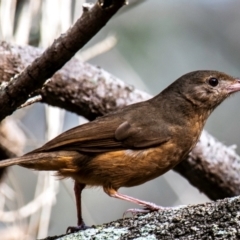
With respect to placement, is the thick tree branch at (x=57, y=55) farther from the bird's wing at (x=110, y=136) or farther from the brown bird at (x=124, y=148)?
the bird's wing at (x=110, y=136)

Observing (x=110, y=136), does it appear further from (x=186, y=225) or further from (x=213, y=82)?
(x=186, y=225)

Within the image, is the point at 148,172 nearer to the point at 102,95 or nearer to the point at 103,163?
the point at 103,163

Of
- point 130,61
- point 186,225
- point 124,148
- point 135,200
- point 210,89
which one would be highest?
point 130,61

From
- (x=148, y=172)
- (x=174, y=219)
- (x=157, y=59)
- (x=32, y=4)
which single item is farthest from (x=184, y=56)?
(x=174, y=219)

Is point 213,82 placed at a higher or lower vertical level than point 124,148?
higher

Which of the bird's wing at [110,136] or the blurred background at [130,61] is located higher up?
the blurred background at [130,61]

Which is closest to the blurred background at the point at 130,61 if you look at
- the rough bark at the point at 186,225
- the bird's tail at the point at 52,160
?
the bird's tail at the point at 52,160

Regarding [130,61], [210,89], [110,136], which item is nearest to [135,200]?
[110,136]
